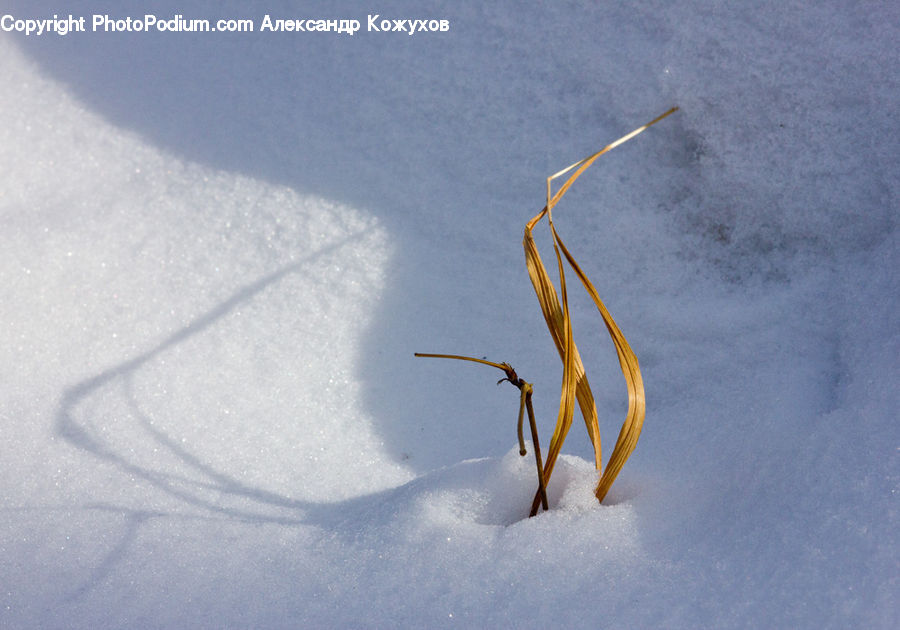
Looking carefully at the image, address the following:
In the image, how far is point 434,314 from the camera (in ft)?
3.08

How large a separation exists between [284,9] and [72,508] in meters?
0.74

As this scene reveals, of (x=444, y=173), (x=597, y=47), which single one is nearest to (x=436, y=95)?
(x=444, y=173)

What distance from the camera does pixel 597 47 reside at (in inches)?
37.1

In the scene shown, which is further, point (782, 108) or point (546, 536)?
point (782, 108)

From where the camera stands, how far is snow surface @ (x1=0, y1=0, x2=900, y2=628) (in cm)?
59

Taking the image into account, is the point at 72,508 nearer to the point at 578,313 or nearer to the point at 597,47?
the point at 578,313

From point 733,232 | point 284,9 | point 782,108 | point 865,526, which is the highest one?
point 284,9

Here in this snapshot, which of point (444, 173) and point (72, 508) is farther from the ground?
point (444, 173)

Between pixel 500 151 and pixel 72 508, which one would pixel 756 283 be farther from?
pixel 72 508

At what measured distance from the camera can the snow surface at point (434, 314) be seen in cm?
59

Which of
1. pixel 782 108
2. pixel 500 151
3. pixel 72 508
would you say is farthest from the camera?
pixel 500 151

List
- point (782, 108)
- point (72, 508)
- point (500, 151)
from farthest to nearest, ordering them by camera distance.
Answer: point (500, 151) < point (782, 108) < point (72, 508)

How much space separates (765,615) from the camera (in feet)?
1.64

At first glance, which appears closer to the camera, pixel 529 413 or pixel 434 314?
pixel 529 413
